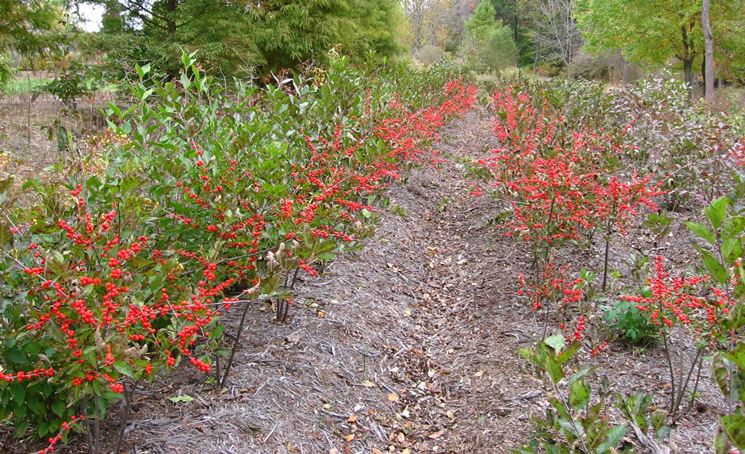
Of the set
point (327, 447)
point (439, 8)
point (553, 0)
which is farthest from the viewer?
point (439, 8)

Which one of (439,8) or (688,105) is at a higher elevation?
(439,8)

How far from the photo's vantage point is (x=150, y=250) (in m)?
2.43

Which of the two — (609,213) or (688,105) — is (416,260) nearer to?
(609,213)

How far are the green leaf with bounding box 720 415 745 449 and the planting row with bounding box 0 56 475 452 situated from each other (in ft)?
4.45

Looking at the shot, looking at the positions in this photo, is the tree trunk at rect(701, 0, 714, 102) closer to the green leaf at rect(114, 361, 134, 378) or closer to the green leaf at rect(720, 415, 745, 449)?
the green leaf at rect(720, 415, 745, 449)

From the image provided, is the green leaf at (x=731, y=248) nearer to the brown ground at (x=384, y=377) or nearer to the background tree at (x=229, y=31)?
the brown ground at (x=384, y=377)

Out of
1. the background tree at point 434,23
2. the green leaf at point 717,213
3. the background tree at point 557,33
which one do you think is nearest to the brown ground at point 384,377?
the green leaf at point 717,213

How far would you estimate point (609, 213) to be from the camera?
353cm

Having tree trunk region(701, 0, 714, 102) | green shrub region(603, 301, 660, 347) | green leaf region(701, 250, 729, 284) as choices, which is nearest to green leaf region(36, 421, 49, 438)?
green leaf region(701, 250, 729, 284)

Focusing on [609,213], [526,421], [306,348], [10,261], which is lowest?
[526,421]

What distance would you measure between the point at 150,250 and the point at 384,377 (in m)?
1.50

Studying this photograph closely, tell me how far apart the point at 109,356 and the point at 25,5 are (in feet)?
28.1

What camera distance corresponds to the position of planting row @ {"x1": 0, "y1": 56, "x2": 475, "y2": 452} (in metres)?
1.68

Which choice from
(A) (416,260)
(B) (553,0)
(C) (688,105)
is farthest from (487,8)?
(A) (416,260)
